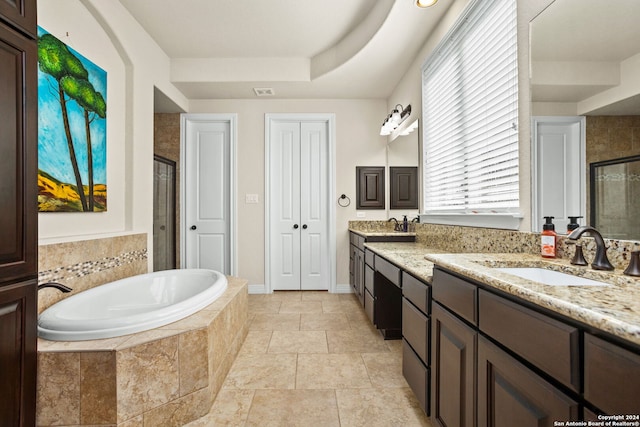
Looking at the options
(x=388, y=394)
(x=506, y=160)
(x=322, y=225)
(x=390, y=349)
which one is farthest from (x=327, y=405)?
(x=322, y=225)

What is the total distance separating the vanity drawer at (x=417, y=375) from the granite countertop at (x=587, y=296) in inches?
25.2

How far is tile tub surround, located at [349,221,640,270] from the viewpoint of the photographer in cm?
102

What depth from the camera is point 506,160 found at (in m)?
1.60

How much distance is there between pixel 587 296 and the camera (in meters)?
0.70

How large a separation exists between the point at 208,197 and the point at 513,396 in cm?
386

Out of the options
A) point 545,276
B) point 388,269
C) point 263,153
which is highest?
point 263,153

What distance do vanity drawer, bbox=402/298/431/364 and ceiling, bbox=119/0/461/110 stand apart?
2.19 metres

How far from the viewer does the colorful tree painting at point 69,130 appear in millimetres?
1806

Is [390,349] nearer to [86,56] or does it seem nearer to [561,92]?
[561,92]

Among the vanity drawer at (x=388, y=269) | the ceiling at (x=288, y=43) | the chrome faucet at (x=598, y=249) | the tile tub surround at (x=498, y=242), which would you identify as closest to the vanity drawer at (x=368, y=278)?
the vanity drawer at (x=388, y=269)

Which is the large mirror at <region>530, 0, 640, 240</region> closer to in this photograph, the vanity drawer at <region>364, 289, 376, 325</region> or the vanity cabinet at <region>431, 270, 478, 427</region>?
the vanity cabinet at <region>431, 270, 478, 427</region>

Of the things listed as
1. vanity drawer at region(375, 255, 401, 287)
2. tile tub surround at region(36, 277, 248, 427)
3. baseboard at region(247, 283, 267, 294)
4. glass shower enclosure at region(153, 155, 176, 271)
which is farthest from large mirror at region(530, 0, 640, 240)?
glass shower enclosure at region(153, 155, 176, 271)

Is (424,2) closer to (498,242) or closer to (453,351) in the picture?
(498,242)

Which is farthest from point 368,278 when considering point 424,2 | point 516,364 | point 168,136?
point 168,136
